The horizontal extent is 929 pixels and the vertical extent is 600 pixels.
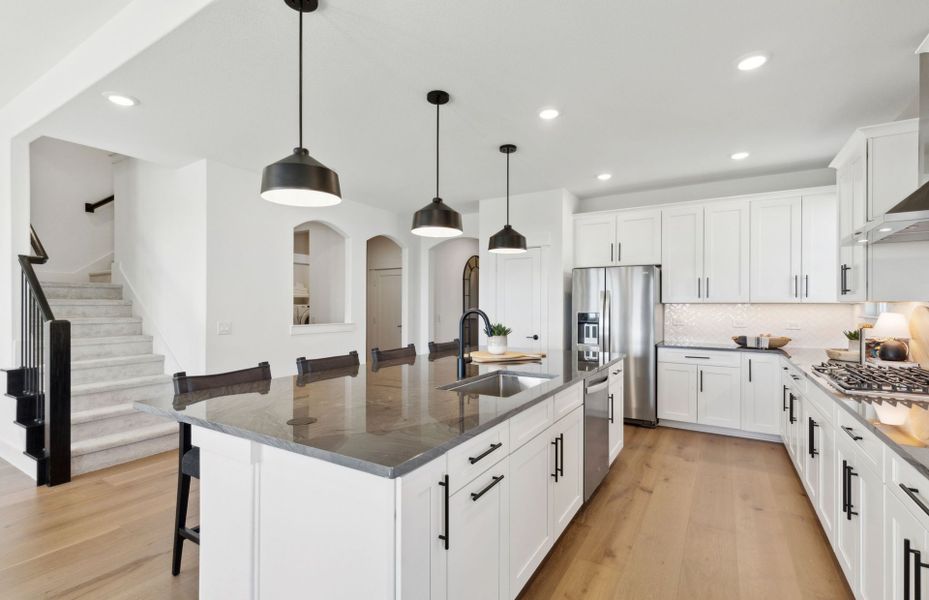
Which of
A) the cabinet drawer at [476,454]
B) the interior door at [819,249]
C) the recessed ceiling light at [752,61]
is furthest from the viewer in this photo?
the interior door at [819,249]

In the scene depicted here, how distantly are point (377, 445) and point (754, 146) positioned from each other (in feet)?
13.2

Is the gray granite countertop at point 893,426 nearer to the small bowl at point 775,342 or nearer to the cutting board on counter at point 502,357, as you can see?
the cutting board on counter at point 502,357

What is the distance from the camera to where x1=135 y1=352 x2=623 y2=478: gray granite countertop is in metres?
1.22

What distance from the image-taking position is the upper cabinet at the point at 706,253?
14.4ft

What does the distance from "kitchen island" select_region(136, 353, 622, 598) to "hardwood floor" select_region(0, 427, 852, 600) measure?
518mm

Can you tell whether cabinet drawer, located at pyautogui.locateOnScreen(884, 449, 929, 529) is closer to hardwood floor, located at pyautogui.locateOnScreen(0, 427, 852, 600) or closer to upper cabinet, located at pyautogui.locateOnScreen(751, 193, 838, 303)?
hardwood floor, located at pyautogui.locateOnScreen(0, 427, 852, 600)

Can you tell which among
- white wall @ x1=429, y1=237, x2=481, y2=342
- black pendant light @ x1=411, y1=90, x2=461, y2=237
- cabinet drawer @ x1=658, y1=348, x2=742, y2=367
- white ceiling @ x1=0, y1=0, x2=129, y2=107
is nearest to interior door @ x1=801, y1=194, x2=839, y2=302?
cabinet drawer @ x1=658, y1=348, x2=742, y2=367

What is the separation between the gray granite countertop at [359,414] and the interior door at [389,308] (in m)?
5.00

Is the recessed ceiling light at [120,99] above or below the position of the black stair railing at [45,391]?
above

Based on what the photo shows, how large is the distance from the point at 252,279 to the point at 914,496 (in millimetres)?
4735

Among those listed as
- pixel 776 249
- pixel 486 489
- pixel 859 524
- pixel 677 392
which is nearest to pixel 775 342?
pixel 776 249

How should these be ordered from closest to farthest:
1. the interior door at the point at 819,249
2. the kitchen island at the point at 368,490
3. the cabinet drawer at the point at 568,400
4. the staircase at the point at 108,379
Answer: the kitchen island at the point at 368,490 < the cabinet drawer at the point at 568,400 < the staircase at the point at 108,379 < the interior door at the point at 819,249

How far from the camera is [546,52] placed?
2.33 m

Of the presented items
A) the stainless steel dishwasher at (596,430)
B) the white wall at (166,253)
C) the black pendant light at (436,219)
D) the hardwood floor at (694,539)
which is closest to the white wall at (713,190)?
the hardwood floor at (694,539)
